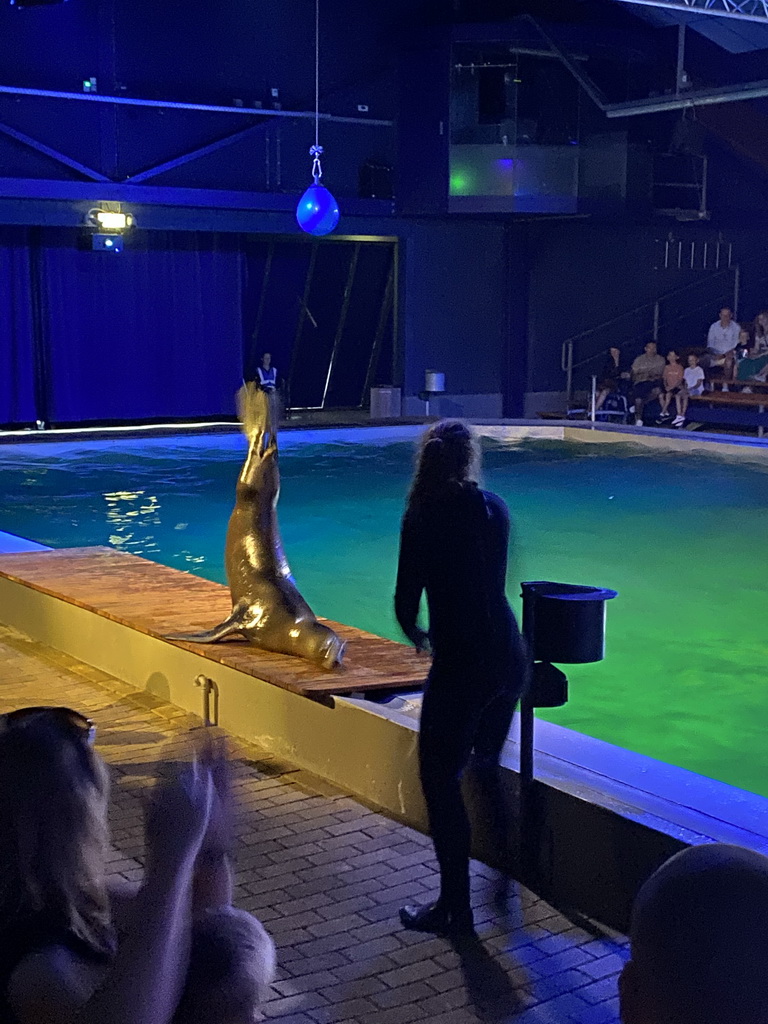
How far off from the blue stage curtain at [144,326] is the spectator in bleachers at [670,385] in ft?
20.9

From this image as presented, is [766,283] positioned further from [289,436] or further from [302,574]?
[302,574]

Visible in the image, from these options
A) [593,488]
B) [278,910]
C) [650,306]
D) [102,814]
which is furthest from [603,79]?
[102,814]

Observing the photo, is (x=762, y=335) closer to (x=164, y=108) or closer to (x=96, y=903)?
(x=164, y=108)

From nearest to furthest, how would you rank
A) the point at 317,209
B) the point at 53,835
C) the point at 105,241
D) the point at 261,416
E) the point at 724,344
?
the point at 53,835, the point at 261,416, the point at 317,209, the point at 105,241, the point at 724,344

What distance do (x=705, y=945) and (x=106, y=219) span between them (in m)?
17.2

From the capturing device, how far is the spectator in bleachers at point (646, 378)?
18734 mm

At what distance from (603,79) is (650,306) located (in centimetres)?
403

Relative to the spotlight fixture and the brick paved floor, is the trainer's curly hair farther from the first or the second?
the spotlight fixture

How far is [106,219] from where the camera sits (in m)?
17.3

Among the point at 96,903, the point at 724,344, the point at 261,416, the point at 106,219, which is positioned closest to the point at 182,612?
the point at 261,416

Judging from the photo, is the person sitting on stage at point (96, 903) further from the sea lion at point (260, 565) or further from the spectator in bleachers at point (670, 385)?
the spectator in bleachers at point (670, 385)

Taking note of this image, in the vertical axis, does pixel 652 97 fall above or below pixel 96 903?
above

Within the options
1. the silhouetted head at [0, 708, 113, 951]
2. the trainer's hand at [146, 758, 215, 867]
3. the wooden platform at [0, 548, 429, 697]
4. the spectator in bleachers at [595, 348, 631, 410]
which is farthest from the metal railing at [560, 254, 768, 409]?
the trainer's hand at [146, 758, 215, 867]

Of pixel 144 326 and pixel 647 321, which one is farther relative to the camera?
pixel 647 321
